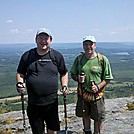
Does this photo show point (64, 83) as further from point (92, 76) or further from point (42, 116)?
point (42, 116)

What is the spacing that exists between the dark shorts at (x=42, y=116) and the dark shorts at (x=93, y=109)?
79 cm

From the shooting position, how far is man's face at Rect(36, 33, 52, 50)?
13.7 feet

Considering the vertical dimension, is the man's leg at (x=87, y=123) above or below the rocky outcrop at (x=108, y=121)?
above

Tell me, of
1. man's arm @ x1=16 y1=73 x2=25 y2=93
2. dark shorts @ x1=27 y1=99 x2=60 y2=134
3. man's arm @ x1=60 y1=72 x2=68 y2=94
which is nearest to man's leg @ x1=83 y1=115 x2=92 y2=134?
dark shorts @ x1=27 y1=99 x2=60 y2=134

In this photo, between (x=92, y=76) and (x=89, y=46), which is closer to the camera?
(x=89, y=46)

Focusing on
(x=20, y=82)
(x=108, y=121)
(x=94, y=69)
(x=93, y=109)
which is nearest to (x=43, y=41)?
(x=20, y=82)

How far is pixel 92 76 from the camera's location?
4789mm

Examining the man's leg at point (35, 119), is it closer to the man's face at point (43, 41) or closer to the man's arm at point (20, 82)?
the man's arm at point (20, 82)

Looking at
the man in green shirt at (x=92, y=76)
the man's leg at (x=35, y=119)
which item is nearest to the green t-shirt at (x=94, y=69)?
the man in green shirt at (x=92, y=76)

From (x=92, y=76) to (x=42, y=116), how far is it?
131cm

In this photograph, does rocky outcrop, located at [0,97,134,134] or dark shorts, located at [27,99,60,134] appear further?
rocky outcrop, located at [0,97,134,134]

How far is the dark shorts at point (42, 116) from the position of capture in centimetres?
445

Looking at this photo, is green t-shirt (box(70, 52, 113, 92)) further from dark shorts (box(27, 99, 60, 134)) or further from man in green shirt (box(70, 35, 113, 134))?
dark shorts (box(27, 99, 60, 134))

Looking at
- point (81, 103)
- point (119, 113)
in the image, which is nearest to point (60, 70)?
point (81, 103)
